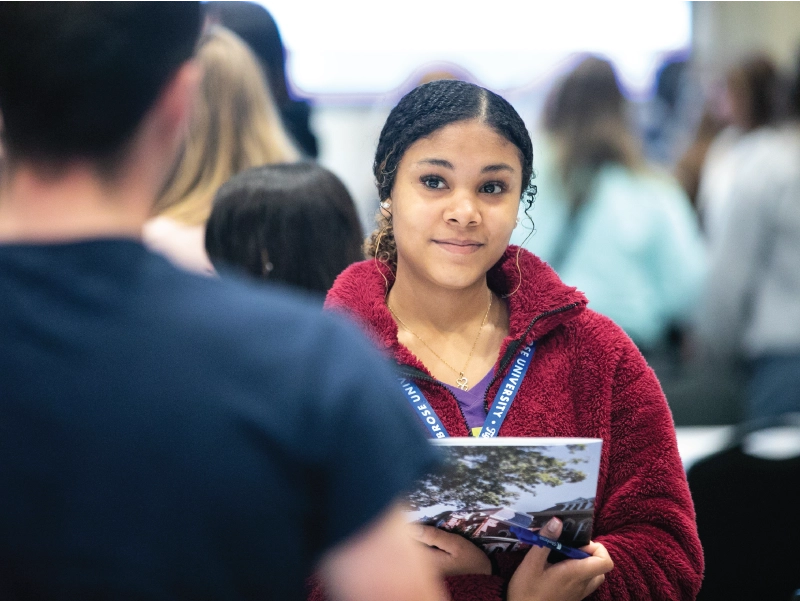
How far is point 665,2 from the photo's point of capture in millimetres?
5676

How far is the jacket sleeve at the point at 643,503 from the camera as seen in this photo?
5.52 ft

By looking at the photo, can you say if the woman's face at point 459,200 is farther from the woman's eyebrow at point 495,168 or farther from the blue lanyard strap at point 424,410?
the blue lanyard strap at point 424,410

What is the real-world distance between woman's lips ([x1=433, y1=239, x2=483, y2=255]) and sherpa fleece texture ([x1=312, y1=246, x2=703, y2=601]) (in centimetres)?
14

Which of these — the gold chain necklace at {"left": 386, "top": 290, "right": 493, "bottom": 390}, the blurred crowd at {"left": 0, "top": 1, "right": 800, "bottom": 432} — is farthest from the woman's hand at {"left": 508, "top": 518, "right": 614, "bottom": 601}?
the blurred crowd at {"left": 0, "top": 1, "right": 800, "bottom": 432}

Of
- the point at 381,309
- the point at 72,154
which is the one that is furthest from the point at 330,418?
the point at 381,309

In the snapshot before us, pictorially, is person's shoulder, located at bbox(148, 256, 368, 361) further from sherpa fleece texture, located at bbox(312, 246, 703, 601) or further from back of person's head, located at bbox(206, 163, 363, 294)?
back of person's head, located at bbox(206, 163, 363, 294)

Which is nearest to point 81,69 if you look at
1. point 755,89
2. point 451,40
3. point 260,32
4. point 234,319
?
point 234,319

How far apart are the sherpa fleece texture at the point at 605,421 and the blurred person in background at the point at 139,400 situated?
833 mm

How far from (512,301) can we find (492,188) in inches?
8.6

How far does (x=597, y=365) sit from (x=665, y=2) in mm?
4510

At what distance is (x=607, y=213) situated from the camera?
11.0ft

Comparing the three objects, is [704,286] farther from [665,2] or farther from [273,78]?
[665,2]

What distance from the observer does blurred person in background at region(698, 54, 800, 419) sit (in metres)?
3.41

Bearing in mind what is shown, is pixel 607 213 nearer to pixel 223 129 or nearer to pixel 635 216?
pixel 635 216
